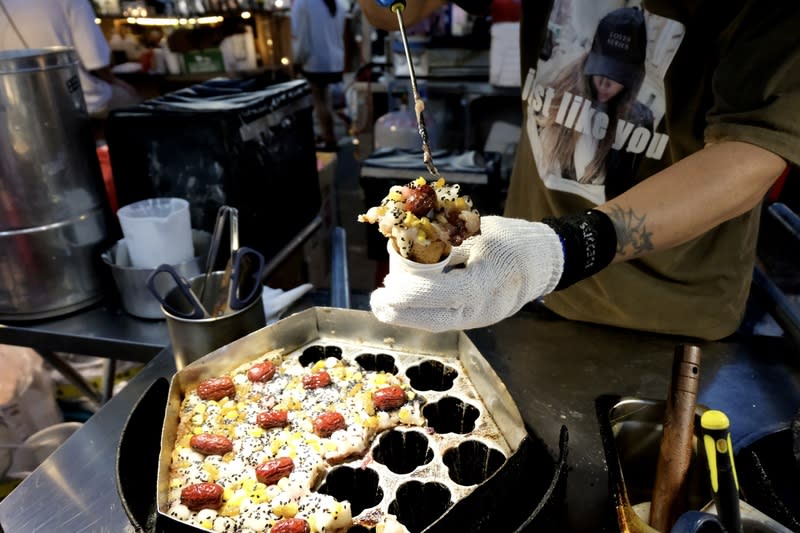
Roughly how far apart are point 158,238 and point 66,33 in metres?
2.39

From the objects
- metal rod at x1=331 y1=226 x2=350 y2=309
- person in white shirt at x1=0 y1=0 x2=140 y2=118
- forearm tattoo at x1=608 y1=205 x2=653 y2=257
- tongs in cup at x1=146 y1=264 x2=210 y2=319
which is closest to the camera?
forearm tattoo at x1=608 y1=205 x2=653 y2=257

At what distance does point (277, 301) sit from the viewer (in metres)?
1.93

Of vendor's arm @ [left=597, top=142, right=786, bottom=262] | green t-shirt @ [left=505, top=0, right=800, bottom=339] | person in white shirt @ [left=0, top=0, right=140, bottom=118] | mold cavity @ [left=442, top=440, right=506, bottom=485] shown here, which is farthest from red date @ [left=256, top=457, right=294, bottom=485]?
person in white shirt @ [left=0, top=0, right=140, bottom=118]

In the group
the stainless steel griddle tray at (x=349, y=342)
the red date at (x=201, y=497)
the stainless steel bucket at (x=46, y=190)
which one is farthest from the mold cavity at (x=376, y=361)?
the stainless steel bucket at (x=46, y=190)

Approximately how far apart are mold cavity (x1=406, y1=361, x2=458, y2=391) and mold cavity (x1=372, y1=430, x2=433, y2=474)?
0.67 feet

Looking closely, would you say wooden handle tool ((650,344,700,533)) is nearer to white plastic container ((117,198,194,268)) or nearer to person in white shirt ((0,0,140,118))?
white plastic container ((117,198,194,268))

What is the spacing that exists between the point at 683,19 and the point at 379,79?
16.6 ft

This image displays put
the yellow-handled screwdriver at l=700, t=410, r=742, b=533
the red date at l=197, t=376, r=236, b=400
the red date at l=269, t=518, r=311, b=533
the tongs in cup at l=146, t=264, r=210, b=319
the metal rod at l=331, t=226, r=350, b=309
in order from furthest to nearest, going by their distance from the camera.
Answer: the metal rod at l=331, t=226, r=350, b=309, the tongs in cup at l=146, t=264, r=210, b=319, the red date at l=197, t=376, r=236, b=400, the red date at l=269, t=518, r=311, b=533, the yellow-handled screwdriver at l=700, t=410, r=742, b=533

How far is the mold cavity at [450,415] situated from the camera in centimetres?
137

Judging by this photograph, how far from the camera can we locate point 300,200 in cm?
290

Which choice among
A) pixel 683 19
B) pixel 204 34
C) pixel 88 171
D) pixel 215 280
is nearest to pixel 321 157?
pixel 88 171

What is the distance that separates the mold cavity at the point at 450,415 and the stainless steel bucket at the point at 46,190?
1.42 meters

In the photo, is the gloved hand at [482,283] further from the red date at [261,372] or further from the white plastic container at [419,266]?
the red date at [261,372]

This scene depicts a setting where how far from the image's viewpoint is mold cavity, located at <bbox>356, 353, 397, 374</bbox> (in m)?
1.56
